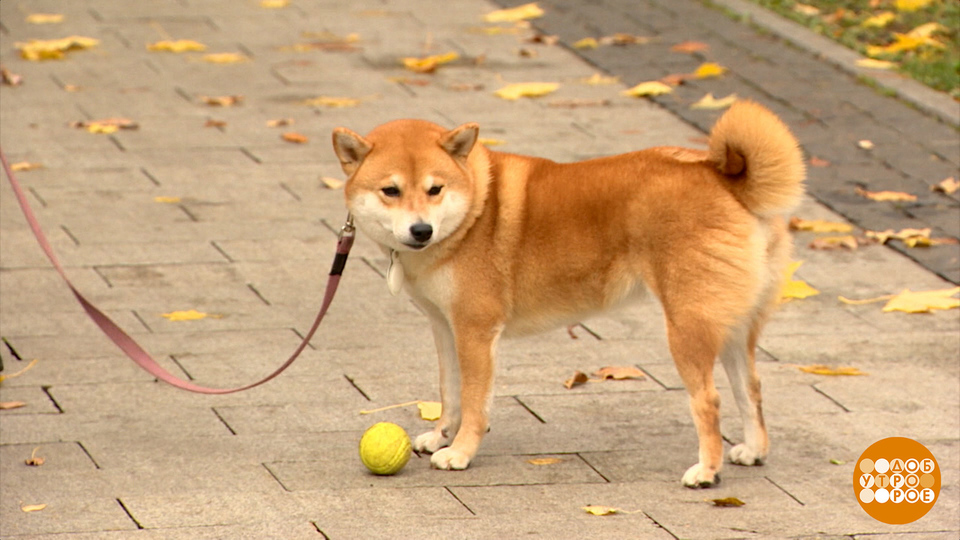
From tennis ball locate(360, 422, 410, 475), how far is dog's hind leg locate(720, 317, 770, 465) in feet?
3.63

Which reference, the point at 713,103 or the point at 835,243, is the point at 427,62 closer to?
the point at 713,103

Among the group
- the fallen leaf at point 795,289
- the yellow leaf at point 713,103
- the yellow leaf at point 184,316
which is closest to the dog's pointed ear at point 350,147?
the yellow leaf at point 184,316

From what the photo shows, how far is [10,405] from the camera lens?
523 cm

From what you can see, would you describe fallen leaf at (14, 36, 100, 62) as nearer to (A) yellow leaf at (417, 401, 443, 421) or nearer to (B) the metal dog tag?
(A) yellow leaf at (417, 401, 443, 421)

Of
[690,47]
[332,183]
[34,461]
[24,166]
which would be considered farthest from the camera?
[690,47]

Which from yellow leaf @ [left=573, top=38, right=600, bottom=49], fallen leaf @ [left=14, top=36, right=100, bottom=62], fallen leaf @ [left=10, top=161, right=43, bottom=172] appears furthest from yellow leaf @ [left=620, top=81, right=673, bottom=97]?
fallen leaf @ [left=14, top=36, right=100, bottom=62]

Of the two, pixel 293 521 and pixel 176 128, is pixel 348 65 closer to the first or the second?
pixel 176 128

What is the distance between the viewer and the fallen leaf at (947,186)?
7.62 metres

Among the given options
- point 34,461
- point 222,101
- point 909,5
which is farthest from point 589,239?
point 909,5

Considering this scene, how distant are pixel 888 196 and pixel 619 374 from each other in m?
2.66

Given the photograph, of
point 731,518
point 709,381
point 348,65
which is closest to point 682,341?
point 709,381

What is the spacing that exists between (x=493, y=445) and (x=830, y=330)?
183cm

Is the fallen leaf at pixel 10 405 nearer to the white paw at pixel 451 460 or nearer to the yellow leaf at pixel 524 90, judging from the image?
the white paw at pixel 451 460

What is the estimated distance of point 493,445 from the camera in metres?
5.04
